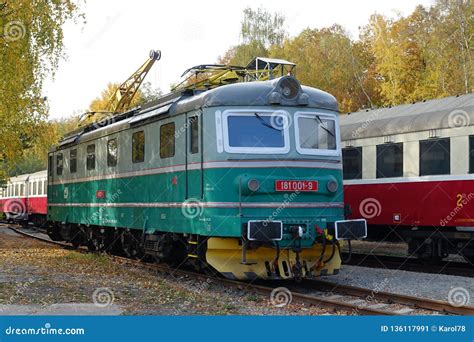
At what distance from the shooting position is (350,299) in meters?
10.2

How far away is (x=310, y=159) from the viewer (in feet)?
36.9

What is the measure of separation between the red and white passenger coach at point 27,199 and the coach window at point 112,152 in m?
16.4

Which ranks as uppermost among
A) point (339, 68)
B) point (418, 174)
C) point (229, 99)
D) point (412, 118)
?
point (339, 68)

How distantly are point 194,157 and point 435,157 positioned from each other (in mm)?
5861

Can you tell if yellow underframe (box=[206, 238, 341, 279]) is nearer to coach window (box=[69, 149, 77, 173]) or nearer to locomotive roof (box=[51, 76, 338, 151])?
locomotive roof (box=[51, 76, 338, 151])

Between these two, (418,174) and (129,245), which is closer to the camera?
(418,174)

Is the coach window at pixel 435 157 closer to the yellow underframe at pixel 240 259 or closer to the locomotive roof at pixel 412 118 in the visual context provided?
the locomotive roof at pixel 412 118

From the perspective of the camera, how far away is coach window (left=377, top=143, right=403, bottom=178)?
15070 millimetres

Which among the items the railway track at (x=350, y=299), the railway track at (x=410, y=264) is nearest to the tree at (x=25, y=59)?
the railway track at (x=350, y=299)

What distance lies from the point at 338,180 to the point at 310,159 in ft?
2.59

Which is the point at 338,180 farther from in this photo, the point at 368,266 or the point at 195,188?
the point at 368,266

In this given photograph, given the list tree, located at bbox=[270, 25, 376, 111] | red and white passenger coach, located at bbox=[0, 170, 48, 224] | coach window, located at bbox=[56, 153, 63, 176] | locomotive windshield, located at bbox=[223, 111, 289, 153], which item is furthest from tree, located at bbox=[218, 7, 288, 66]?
locomotive windshield, located at bbox=[223, 111, 289, 153]

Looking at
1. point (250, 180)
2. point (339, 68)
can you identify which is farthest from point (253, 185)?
point (339, 68)

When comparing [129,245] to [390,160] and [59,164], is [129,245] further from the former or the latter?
[390,160]
